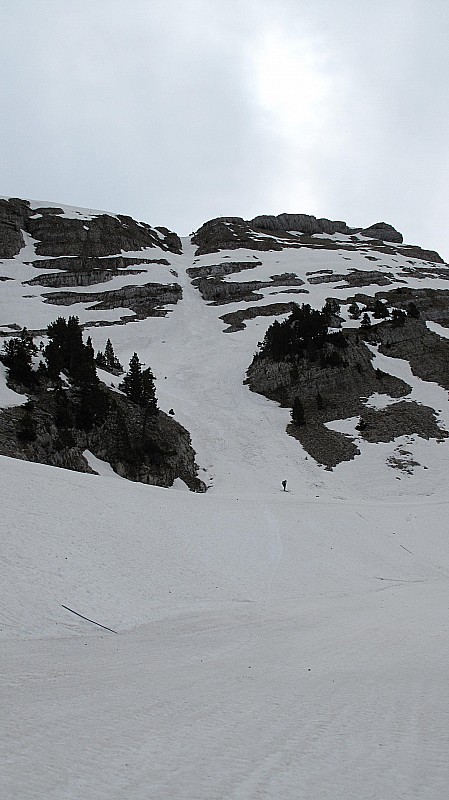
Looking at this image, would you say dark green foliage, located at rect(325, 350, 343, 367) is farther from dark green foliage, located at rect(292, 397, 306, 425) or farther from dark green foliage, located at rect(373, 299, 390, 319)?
dark green foliage, located at rect(373, 299, 390, 319)

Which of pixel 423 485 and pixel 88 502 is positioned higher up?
pixel 88 502

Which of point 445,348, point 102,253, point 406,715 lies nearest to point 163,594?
point 406,715

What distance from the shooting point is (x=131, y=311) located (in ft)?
266

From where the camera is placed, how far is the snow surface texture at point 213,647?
3.45 meters

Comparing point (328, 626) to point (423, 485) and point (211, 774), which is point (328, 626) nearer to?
point (211, 774)

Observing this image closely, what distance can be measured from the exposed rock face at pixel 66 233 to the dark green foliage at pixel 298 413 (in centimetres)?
7559

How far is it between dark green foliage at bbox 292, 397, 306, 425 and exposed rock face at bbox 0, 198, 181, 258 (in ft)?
248

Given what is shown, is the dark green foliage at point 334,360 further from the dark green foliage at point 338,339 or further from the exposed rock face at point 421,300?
the exposed rock face at point 421,300

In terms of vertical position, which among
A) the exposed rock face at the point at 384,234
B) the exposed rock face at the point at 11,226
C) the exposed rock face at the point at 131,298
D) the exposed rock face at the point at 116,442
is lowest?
the exposed rock face at the point at 116,442

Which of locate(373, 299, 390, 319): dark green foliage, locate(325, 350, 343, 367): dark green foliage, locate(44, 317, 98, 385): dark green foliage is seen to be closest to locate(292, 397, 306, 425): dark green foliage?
locate(325, 350, 343, 367): dark green foliage

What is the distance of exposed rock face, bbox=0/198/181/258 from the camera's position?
348ft

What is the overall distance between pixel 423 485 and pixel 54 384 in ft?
90.1

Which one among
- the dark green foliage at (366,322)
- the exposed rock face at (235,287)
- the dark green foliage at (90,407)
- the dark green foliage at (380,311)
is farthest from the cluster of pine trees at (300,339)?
the exposed rock face at (235,287)

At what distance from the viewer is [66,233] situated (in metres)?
112
